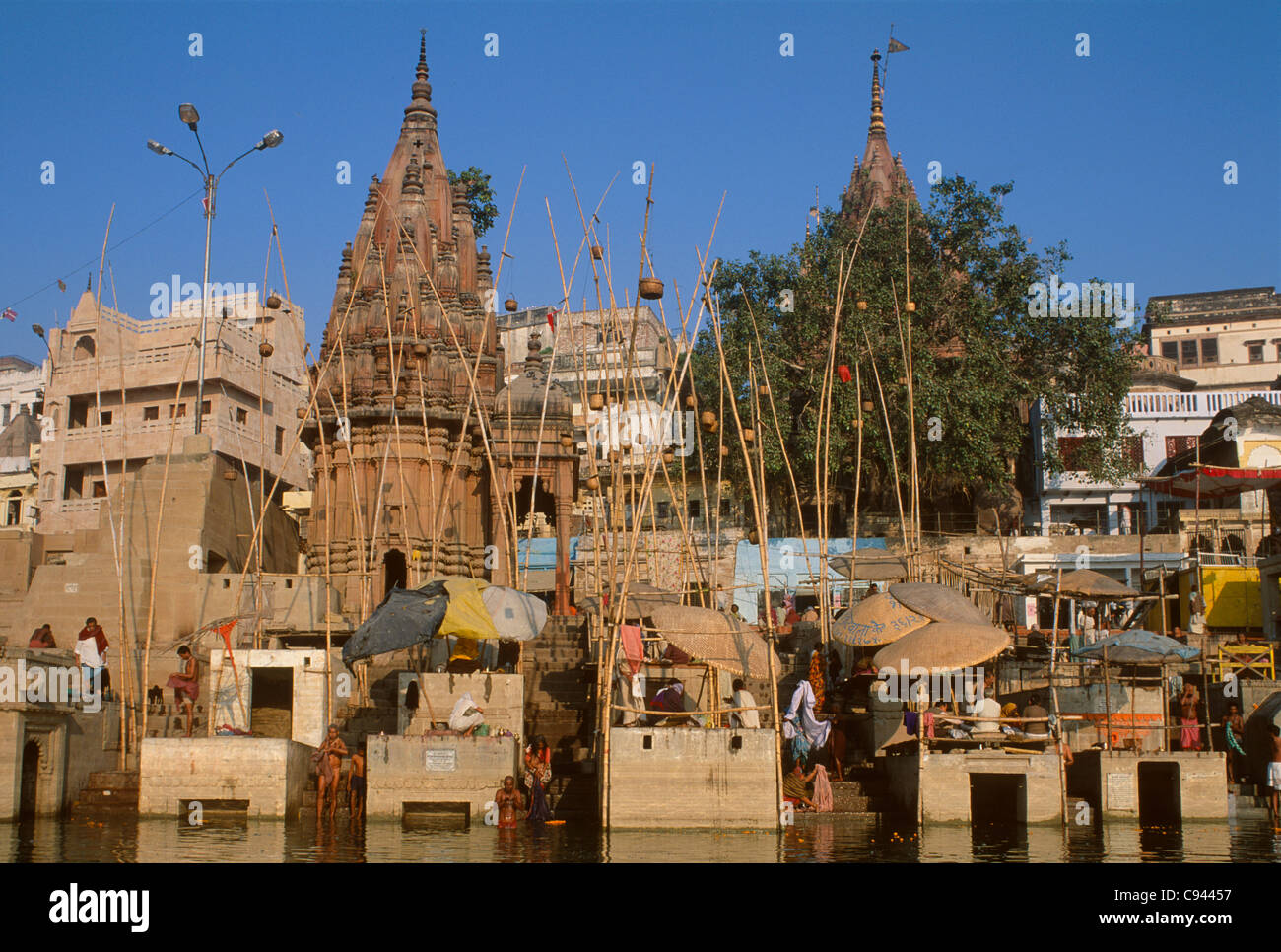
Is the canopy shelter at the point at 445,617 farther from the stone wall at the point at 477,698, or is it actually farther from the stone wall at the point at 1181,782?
the stone wall at the point at 1181,782

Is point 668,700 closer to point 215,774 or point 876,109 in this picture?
point 215,774

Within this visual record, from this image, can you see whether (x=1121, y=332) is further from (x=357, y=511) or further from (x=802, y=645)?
(x=357, y=511)

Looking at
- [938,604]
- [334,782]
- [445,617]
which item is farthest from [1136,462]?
[334,782]

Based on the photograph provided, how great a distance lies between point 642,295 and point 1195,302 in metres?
46.2

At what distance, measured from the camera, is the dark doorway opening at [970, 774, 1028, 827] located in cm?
1572

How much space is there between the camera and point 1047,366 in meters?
38.2

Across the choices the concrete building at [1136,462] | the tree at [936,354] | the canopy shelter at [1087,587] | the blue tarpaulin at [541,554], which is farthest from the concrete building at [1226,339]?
the canopy shelter at [1087,587]

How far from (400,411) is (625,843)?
16419 mm

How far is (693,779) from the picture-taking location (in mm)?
14938

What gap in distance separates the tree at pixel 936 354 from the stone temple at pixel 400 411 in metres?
7.37

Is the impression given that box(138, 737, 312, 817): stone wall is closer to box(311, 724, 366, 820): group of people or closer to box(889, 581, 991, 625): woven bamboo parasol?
box(311, 724, 366, 820): group of people

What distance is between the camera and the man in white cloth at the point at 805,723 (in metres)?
17.2

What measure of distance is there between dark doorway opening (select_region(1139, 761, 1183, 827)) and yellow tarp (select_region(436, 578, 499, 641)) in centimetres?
812
